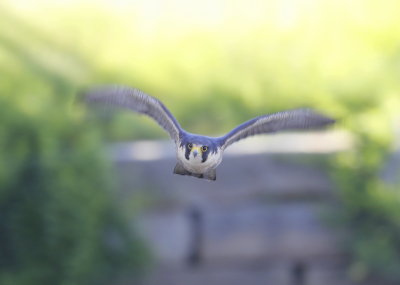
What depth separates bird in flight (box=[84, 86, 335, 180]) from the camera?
4.03 m

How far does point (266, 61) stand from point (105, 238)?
3.13m

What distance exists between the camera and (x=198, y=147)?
4012 mm

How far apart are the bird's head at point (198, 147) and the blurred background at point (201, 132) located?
5.45m

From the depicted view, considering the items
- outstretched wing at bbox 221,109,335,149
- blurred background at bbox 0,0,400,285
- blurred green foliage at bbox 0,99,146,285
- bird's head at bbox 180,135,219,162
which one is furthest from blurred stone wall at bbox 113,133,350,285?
bird's head at bbox 180,135,219,162

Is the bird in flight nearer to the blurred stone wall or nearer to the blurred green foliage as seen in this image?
the blurred green foliage

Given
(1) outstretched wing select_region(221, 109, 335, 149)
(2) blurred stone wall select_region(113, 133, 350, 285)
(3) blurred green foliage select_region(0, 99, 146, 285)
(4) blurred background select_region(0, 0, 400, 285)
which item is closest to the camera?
(1) outstretched wing select_region(221, 109, 335, 149)

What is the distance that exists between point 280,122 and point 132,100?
0.75m

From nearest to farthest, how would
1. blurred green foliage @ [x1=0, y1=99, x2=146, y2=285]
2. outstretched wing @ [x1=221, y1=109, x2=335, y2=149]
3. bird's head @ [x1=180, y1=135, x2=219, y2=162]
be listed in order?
bird's head @ [x1=180, y1=135, x2=219, y2=162], outstretched wing @ [x1=221, y1=109, x2=335, y2=149], blurred green foliage @ [x1=0, y1=99, x2=146, y2=285]

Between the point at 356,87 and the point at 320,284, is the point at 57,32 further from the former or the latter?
the point at 320,284

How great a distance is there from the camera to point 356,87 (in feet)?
35.4

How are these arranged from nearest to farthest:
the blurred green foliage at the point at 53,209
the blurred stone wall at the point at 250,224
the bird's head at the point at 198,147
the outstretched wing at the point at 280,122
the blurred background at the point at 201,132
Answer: the bird's head at the point at 198,147 → the outstretched wing at the point at 280,122 → the blurred green foliage at the point at 53,209 → the blurred background at the point at 201,132 → the blurred stone wall at the point at 250,224

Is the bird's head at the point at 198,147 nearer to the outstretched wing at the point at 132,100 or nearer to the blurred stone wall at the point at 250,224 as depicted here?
the outstretched wing at the point at 132,100

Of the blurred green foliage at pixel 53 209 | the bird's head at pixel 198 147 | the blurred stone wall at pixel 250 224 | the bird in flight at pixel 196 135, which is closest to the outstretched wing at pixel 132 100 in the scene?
the bird in flight at pixel 196 135

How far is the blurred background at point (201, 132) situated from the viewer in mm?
9594
